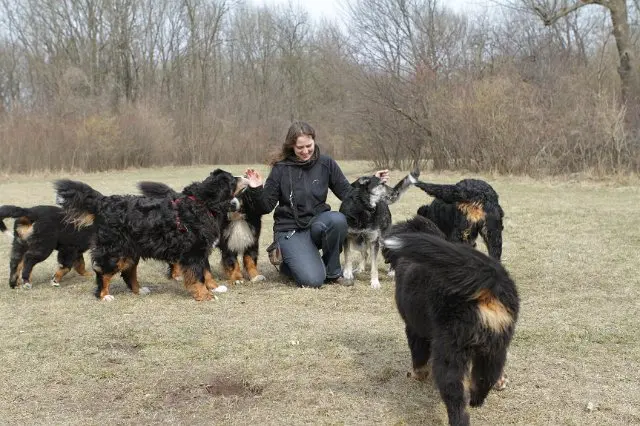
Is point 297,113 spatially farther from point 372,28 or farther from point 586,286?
point 586,286

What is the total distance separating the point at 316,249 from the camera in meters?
6.80

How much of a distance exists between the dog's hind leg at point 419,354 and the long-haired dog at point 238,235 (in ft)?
10.9

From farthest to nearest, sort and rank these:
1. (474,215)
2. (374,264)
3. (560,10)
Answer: (560,10) < (374,264) < (474,215)

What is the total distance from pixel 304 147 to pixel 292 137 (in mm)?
176

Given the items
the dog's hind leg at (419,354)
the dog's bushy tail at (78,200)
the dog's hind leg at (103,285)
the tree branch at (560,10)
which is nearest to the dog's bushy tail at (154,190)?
the dog's bushy tail at (78,200)

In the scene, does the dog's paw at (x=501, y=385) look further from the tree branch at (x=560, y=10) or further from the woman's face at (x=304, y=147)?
the tree branch at (x=560, y=10)

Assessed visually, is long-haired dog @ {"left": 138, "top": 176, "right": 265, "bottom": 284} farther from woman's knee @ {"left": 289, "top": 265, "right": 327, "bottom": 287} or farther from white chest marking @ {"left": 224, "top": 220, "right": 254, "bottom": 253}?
woman's knee @ {"left": 289, "top": 265, "right": 327, "bottom": 287}

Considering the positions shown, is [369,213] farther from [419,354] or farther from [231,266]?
[419,354]

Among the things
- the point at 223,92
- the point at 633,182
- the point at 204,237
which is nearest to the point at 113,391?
the point at 204,237

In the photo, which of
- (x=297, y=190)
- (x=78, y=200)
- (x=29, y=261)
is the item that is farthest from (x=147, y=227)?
(x=297, y=190)

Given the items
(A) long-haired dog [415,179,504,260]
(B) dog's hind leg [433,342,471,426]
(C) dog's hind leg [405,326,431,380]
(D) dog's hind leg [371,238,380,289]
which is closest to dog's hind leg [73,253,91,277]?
(D) dog's hind leg [371,238,380,289]

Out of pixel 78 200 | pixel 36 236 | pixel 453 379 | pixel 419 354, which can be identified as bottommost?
pixel 419 354

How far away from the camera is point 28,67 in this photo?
1607 inches

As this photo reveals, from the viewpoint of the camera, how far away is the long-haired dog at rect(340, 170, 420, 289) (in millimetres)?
6578
